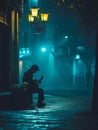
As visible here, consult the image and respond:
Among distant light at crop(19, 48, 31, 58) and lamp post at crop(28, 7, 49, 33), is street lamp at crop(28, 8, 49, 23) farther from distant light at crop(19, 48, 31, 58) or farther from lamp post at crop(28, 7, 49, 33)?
distant light at crop(19, 48, 31, 58)

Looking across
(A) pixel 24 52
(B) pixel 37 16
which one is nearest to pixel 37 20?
(B) pixel 37 16

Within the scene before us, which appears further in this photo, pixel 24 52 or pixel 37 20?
pixel 24 52

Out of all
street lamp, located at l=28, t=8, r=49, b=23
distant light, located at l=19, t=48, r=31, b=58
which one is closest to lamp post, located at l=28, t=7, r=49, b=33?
street lamp, located at l=28, t=8, r=49, b=23

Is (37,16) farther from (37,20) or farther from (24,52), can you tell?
(24,52)

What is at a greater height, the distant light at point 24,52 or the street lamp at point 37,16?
the street lamp at point 37,16

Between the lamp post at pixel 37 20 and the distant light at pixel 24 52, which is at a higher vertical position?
the lamp post at pixel 37 20

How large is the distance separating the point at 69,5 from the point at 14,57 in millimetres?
3585

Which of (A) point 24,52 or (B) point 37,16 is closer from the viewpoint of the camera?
(B) point 37,16

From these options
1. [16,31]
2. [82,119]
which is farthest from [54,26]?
[82,119]

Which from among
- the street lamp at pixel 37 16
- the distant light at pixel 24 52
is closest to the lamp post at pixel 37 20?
the street lamp at pixel 37 16

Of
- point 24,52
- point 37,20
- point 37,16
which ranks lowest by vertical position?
point 24,52

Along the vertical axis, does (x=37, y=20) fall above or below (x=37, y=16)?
below

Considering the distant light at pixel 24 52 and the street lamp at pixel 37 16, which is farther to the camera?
the distant light at pixel 24 52

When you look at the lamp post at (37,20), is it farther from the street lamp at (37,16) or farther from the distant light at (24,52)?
the distant light at (24,52)
